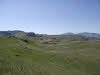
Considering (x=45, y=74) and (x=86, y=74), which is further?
(x=86, y=74)

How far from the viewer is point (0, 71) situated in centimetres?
1424

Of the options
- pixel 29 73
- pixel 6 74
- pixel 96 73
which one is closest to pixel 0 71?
pixel 6 74

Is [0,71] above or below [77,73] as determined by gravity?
above

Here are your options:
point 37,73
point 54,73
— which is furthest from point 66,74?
point 37,73

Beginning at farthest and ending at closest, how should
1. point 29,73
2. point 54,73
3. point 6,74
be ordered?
point 54,73 < point 29,73 < point 6,74

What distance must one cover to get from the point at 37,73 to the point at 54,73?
3.19 metres

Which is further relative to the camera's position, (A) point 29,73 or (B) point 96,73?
(B) point 96,73

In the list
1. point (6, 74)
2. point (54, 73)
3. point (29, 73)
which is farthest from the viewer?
point (54, 73)

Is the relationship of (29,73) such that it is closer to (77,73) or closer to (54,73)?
(54,73)

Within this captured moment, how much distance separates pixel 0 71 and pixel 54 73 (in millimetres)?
9213

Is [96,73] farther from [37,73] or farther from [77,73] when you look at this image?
[37,73]

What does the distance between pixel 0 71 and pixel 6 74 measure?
1.57 m

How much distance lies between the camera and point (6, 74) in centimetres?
1347

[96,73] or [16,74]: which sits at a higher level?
[16,74]
